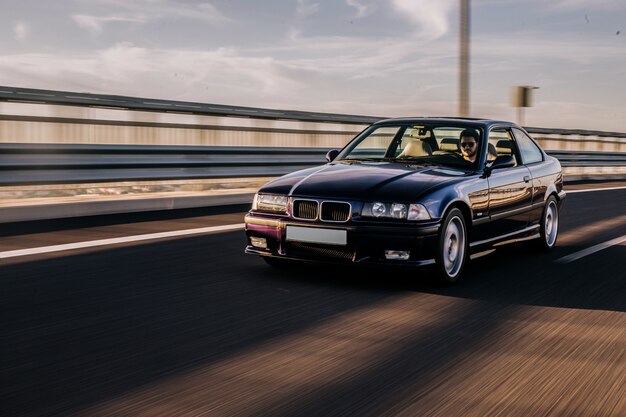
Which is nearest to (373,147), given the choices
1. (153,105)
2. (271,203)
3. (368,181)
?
(368,181)

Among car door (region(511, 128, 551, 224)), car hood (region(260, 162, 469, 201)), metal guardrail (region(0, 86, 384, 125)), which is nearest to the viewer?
car hood (region(260, 162, 469, 201))

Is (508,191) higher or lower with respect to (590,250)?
higher

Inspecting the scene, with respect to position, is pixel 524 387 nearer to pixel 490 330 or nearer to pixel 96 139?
pixel 490 330

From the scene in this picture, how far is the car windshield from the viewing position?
7.85m

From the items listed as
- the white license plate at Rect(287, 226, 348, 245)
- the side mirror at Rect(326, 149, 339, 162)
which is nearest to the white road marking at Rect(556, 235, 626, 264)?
the side mirror at Rect(326, 149, 339, 162)

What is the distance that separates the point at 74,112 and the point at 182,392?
8.22m

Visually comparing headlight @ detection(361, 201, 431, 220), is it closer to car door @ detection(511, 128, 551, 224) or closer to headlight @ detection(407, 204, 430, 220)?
headlight @ detection(407, 204, 430, 220)

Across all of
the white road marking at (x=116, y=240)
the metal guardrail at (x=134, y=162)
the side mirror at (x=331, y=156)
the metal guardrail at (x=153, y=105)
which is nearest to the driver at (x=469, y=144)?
the side mirror at (x=331, y=156)

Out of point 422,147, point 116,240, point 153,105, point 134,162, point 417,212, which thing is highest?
point 153,105

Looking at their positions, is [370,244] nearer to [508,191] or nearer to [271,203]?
[271,203]

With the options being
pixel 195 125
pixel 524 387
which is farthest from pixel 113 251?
pixel 195 125

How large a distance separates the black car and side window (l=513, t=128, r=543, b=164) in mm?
268

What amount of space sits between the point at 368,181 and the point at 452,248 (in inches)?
33.8

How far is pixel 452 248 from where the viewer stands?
23.2 feet
